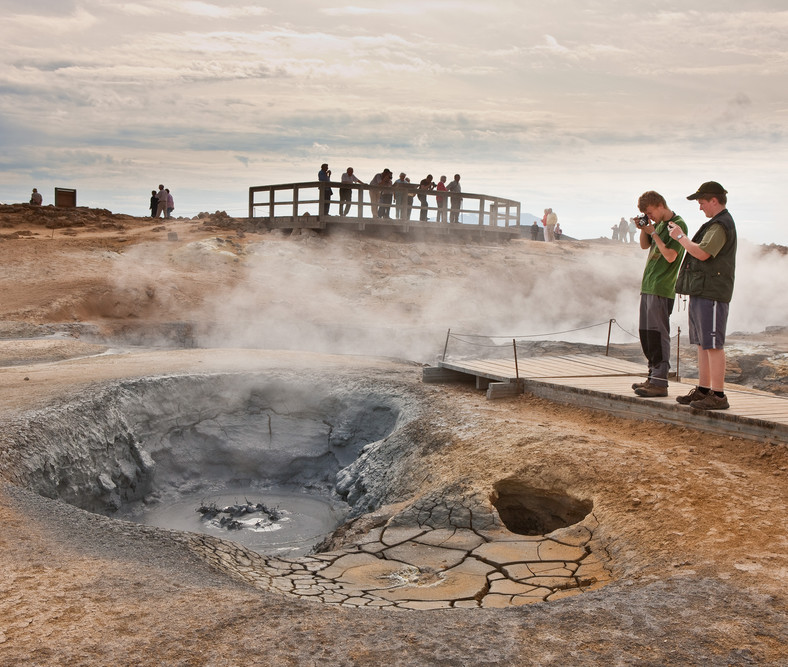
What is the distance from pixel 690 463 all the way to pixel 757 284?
15290 millimetres

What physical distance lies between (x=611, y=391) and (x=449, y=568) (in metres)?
2.50

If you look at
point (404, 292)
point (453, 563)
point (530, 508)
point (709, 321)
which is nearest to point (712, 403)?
point (709, 321)

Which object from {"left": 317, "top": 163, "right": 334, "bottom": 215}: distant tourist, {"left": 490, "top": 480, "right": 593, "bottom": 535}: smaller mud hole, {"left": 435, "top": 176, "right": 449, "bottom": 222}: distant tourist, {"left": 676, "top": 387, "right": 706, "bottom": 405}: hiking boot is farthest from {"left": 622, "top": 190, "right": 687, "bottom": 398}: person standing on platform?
{"left": 435, "top": 176, "right": 449, "bottom": 222}: distant tourist

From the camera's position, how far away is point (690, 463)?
4.50 metres

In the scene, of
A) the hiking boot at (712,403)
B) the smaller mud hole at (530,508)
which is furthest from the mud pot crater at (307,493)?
the hiking boot at (712,403)

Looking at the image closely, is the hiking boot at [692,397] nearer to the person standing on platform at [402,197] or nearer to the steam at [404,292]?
the steam at [404,292]

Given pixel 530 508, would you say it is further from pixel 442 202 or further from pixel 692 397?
pixel 442 202

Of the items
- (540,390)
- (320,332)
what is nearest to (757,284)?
(320,332)

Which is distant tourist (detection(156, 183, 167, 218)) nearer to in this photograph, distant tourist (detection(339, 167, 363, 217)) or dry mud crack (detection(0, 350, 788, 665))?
distant tourist (detection(339, 167, 363, 217))

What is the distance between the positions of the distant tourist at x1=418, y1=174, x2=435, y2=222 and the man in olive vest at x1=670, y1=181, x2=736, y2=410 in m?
13.9

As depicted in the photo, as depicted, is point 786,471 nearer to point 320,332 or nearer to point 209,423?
point 209,423

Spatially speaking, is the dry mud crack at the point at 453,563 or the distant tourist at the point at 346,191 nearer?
the dry mud crack at the point at 453,563

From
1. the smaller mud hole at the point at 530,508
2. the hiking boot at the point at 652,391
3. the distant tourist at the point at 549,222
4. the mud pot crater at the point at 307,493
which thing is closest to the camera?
the mud pot crater at the point at 307,493

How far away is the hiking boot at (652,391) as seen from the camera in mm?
5539
